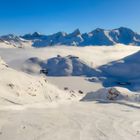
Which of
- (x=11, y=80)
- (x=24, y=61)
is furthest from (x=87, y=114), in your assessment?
(x=24, y=61)

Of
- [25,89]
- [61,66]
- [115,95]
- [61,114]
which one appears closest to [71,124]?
[61,114]

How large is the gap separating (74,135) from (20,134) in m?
2.60

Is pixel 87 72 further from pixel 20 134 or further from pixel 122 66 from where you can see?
pixel 20 134

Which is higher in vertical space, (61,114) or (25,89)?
(61,114)

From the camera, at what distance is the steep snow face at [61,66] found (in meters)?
110

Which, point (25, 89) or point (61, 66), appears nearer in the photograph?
point (25, 89)

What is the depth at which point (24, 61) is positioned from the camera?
4811 inches

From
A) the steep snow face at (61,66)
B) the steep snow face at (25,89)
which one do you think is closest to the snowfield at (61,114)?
the steep snow face at (25,89)

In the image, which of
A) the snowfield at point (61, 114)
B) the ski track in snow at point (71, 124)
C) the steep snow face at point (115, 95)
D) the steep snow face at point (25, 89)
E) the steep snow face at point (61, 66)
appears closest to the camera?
the ski track in snow at point (71, 124)

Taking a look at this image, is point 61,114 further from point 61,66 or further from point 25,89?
point 61,66

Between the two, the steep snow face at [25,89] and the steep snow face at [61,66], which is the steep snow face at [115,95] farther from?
the steep snow face at [61,66]

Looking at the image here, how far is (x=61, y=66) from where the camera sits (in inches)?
4515

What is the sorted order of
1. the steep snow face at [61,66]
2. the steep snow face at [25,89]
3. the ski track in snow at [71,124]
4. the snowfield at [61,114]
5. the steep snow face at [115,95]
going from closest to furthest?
the ski track in snow at [71,124] < the snowfield at [61,114] < the steep snow face at [115,95] < the steep snow face at [25,89] < the steep snow face at [61,66]

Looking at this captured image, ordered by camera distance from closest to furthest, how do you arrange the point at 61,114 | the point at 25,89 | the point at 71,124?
the point at 71,124 → the point at 61,114 → the point at 25,89
